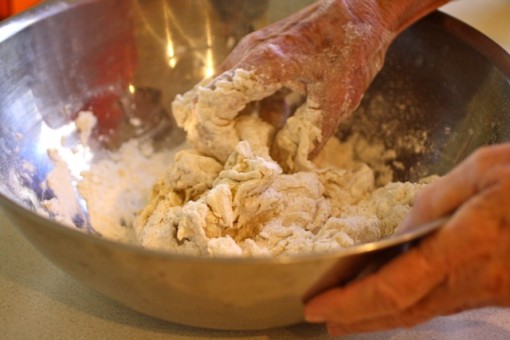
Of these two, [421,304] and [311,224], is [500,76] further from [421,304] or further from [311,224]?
[421,304]

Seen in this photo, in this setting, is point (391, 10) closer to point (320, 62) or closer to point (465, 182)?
point (320, 62)

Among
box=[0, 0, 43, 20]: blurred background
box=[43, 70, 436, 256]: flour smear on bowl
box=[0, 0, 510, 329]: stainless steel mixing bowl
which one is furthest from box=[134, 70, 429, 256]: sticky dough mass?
box=[0, 0, 43, 20]: blurred background

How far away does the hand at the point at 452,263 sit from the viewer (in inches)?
25.0

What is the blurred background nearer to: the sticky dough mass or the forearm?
the sticky dough mass

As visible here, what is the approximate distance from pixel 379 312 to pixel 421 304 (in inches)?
2.3

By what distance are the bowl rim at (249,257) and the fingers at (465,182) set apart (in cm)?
3

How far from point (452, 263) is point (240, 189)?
43 cm

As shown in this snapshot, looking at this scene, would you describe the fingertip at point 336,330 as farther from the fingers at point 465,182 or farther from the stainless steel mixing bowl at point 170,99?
the fingers at point 465,182

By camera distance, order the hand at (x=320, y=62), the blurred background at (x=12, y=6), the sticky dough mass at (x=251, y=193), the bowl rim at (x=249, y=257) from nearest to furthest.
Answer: the bowl rim at (x=249, y=257) → the sticky dough mass at (x=251, y=193) → the hand at (x=320, y=62) → the blurred background at (x=12, y=6)

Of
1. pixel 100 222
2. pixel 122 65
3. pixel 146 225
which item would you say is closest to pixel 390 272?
pixel 146 225

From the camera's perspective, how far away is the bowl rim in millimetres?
629

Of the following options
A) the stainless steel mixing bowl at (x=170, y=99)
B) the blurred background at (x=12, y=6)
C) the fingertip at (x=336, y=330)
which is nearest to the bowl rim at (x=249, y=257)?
the stainless steel mixing bowl at (x=170, y=99)

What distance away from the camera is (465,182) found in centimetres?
67

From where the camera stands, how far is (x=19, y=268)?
1.00 metres
